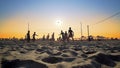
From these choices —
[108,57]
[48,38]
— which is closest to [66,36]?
[48,38]

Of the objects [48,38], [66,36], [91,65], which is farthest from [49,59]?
[48,38]

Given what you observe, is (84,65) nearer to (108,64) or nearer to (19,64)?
(108,64)

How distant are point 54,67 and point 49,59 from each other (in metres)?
1.16

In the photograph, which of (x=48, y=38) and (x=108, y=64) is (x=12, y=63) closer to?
(x=108, y=64)

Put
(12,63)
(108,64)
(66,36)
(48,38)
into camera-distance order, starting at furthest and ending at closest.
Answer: (48,38), (66,36), (108,64), (12,63)

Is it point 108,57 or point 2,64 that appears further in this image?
point 108,57

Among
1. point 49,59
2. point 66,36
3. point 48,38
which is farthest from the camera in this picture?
point 48,38

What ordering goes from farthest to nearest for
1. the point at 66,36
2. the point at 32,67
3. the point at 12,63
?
1. the point at 66,36
2. the point at 12,63
3. the point at 32,67

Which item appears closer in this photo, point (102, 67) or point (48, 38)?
point (102, 67)

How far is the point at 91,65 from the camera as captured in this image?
4.64 meters

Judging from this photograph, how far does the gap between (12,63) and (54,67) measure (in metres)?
1.08

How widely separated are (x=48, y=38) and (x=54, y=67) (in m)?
39.9

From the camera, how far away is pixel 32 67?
174 inches

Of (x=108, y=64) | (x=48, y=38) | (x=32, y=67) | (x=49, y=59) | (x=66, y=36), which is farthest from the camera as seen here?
(x=48, y=38)
